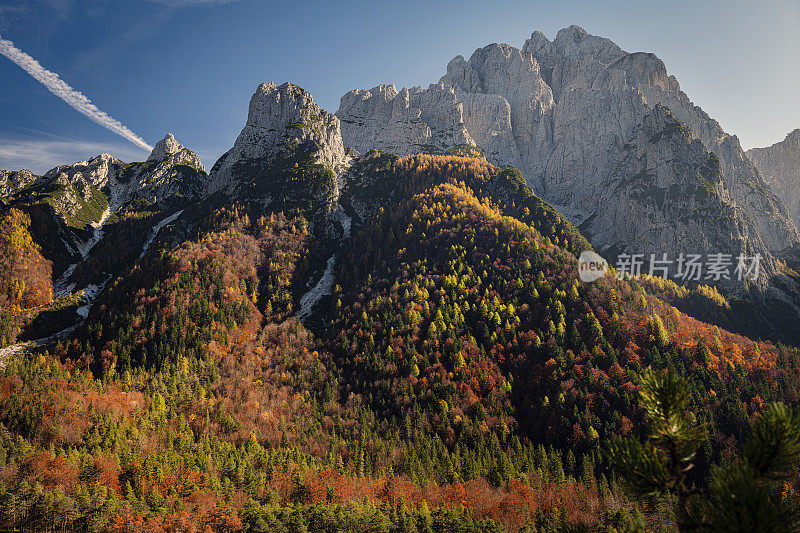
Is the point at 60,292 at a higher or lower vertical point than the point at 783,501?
higher

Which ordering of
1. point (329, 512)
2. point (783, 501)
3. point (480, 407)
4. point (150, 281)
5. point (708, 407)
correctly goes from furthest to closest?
point (150, 281) → point (480, 407) → point (708, 407) → point (329, 512) → point (783, 501)

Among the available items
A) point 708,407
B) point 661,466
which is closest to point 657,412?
point 661,466

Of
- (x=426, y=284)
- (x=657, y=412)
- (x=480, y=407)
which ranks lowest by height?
(x=480, y=407)

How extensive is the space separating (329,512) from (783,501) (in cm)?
6864

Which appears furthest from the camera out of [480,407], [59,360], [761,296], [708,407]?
[761,296]

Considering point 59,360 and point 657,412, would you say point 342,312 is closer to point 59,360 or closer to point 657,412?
point 59,360

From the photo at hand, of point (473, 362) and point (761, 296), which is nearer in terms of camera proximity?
point (473, 362)

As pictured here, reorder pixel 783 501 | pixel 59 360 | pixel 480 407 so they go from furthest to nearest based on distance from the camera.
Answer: pixel 59 360 < pixel 480 407 < pixel 783 501

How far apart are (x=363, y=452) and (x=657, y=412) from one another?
95748 mm

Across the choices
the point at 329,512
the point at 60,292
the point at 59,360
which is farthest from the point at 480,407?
the point at 60,292

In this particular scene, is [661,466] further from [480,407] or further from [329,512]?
[480,407]

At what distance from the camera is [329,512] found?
61094 millimetres

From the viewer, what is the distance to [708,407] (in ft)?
325

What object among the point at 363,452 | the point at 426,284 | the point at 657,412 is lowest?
the point at 363,452
